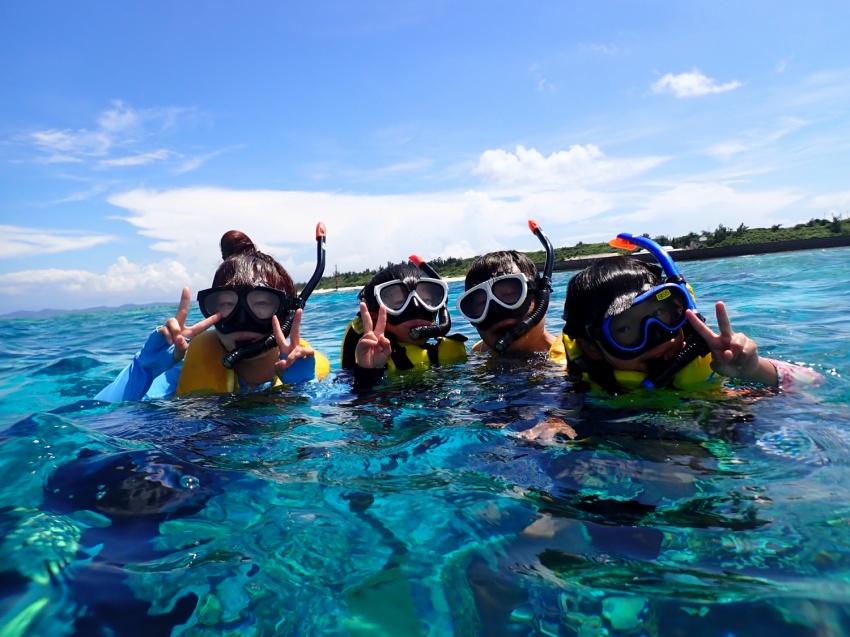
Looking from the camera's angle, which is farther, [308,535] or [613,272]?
[613,272]

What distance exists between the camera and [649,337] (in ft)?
8.72

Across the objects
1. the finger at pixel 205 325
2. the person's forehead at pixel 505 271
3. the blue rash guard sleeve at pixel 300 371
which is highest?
the person's forehead at pixel 505 271

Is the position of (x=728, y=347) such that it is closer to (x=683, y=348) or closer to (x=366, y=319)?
(x=683, y=348)

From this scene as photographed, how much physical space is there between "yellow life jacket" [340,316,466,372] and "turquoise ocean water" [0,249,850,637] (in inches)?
47.1

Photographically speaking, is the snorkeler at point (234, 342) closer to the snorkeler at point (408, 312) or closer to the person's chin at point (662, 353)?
the snorkeler at point (408, 312)

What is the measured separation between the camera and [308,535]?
1.56 metres

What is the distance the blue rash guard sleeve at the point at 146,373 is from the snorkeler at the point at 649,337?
2541mm

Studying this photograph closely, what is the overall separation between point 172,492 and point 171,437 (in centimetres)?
81

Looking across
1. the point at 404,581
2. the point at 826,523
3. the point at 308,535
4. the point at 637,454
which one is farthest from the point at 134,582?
the point at 826,523

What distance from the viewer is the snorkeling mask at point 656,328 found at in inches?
102

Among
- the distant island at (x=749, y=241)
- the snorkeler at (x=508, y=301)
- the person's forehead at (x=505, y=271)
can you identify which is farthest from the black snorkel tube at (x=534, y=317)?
the distant island at (x=749, y=241)

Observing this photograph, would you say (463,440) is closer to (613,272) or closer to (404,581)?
(404,581)

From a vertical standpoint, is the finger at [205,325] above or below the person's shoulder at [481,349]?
above

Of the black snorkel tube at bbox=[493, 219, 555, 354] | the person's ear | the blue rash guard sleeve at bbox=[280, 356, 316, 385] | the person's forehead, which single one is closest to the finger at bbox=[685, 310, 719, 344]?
the person's ear
